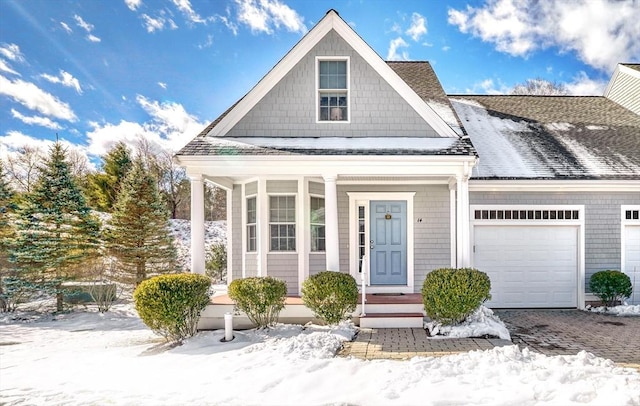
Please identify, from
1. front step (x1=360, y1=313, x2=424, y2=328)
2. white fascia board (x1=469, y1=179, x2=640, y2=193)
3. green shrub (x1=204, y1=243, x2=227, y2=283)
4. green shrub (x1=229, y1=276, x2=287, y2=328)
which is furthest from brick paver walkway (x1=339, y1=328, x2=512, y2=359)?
green shrub (x1=204, y1=243, x2=227, y2=283)

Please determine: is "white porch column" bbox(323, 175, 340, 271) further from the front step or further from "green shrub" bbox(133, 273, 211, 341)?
"green shrub" bbox(133, 273, 211, 341)

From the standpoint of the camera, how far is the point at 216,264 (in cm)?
1545

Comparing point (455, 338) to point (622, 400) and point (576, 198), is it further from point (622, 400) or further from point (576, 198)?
point (576, 198)

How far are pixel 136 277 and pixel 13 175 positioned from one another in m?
16.0

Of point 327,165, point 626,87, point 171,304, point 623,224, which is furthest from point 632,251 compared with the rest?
point 171,304

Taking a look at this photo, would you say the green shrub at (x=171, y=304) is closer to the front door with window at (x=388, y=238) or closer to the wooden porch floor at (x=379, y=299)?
the wooden porch floor at (x=379, y=299)

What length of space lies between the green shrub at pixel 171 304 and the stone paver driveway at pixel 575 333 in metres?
5.74

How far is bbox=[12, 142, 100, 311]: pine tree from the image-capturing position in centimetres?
1074

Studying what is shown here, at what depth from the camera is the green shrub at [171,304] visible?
6.54m

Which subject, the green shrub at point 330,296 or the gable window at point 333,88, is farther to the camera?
the gable window at point 333,88

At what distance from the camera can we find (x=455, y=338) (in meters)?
6.44

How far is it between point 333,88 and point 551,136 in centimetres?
691

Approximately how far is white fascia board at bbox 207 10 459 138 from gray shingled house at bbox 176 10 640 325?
26mm

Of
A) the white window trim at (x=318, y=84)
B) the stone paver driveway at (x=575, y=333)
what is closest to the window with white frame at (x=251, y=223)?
the white window trim at (x=318, y=84)
